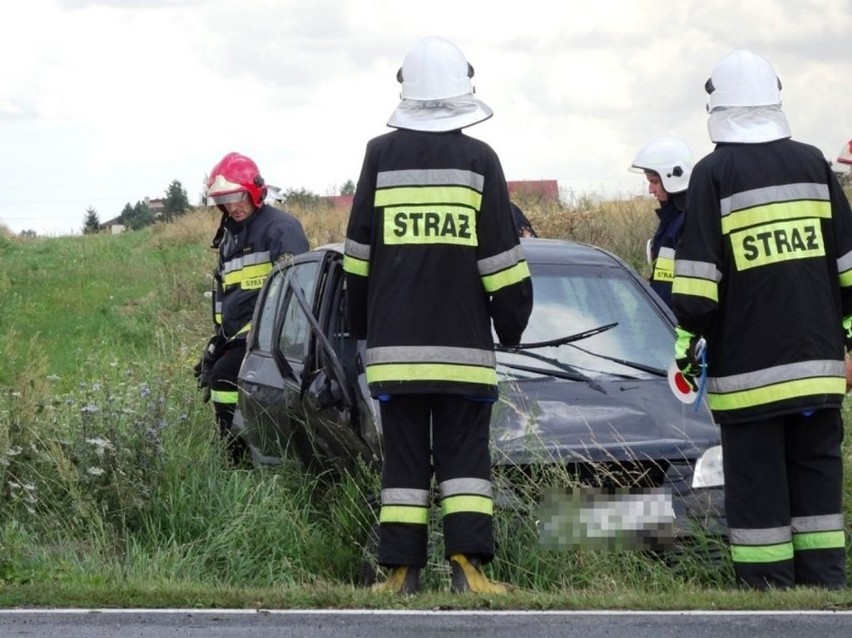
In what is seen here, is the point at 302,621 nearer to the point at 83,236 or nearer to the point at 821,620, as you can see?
the point at 821,620

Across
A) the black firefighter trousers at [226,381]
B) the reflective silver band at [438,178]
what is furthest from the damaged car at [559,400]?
the reflective silver band at [438,178]

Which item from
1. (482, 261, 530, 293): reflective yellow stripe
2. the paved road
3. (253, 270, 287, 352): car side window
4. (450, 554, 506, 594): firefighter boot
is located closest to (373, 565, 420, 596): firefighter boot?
(450, 554, 506, 594): firefighter boot

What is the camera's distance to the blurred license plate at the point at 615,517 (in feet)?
17.1

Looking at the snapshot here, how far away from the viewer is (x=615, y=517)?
523 cm

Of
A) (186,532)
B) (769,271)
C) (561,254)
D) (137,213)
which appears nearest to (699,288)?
(769,271)

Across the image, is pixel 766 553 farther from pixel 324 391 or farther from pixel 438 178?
pixel 324 391

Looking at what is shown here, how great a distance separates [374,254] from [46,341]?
1332cm

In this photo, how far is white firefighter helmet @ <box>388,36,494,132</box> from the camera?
5.22m

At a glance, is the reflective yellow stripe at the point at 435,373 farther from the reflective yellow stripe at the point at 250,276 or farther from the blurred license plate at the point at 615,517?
the reflective yellow stripe at the point at 250,276

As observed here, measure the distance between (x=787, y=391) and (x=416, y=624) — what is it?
1600 mm

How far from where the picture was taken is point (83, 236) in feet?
118

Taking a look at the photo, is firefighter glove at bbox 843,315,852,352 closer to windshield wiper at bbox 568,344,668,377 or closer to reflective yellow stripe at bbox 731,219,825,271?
reflective yellow stripe at bbox 731,219,825,271

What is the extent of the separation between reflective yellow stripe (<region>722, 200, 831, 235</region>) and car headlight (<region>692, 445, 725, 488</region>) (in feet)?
3.14

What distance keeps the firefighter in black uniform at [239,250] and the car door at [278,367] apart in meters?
0.49
